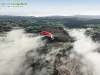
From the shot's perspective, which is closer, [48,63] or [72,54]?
[48,63]

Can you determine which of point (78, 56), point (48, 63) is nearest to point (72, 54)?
point (78, 56)

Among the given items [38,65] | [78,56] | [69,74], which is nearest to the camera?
[69,74]

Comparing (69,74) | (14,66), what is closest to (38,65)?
(14,66)

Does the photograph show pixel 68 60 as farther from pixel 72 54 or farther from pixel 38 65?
pixel 38 65

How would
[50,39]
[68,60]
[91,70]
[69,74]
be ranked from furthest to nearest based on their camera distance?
[50,39], [68,60], [91,70], [69,74]

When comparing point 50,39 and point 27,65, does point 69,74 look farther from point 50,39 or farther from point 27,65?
point 50,39

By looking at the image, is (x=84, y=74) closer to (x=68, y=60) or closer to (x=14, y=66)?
(x=68, y=60)

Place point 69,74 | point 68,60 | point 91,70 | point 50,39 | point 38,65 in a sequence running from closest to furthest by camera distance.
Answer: point 69,74, point 91,70, point 38,65, point 68,60, point 50,39

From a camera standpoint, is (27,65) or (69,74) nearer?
(69,74)

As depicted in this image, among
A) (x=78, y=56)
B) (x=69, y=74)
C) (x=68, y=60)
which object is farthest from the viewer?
(x=78, y=56)
